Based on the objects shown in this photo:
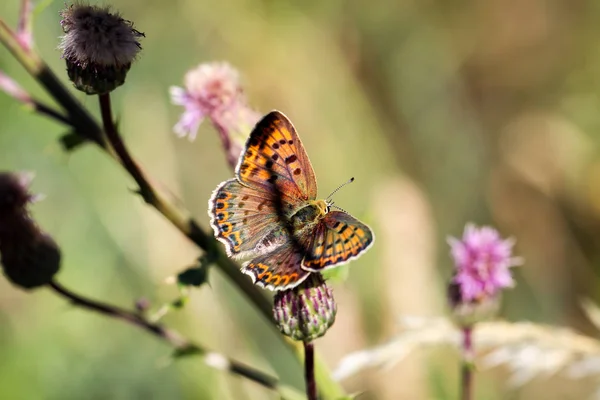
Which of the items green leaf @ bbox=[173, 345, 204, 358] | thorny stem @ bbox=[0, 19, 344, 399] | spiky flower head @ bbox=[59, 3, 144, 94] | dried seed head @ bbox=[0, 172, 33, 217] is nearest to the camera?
spiky flower head @ bbox=[59, 3, 144, 94]

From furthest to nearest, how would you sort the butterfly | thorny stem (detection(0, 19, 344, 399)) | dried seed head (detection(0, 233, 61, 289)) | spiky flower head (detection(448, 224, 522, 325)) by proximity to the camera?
spiky flower head (detection(448, 224, 522, 325)) < dried seed head (detection(0, 233, 61, 289)) < thorny stem (detection(0, 19, 344, 399)) < the butterfly

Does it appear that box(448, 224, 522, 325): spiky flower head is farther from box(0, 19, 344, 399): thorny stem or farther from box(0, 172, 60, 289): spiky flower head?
box(0, 172, 60, 289): spiky flower head

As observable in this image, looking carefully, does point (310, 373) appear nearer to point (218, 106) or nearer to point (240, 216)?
point (240, 216)

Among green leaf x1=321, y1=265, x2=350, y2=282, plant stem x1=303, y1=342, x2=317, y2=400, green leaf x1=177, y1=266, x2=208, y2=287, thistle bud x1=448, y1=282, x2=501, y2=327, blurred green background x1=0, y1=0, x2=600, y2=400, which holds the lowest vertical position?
plant stem x1=303, y1=342, x2=317, y2=400

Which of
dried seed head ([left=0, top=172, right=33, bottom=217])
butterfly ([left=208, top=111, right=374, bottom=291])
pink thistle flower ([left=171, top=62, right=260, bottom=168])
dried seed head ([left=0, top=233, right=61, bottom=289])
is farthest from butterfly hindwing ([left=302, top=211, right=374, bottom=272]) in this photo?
dried seed head ([left=0, top=172, right=33, bottom=217])

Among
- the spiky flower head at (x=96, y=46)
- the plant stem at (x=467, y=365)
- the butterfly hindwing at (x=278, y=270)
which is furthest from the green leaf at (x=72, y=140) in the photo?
the plant stem at (x=467, y=365)

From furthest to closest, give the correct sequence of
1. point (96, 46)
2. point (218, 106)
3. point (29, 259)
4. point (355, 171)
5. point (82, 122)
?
point (355, 171) → point (218, 106) → point (29, 259) → point (82, 122) → point (96, 46)

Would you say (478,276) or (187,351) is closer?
(187,351)

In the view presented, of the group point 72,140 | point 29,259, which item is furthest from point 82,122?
point 29,259
